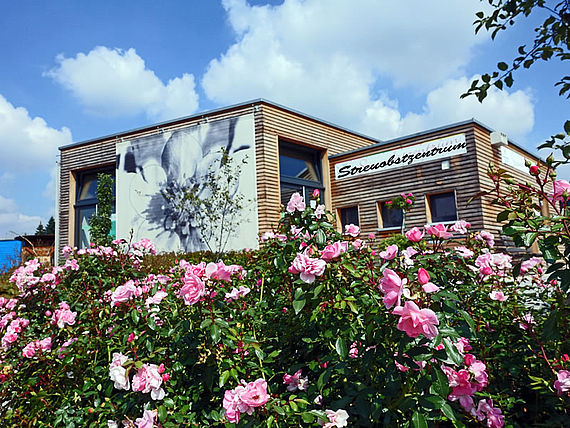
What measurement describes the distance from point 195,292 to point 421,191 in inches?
478

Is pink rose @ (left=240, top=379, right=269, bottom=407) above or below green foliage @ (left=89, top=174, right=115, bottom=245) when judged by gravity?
below

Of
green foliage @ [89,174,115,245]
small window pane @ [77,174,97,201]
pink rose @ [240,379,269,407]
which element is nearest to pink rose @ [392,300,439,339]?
pink rose @ [240,379,269,407]

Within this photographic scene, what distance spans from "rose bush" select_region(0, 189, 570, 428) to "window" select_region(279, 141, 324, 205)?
11401 millimetres

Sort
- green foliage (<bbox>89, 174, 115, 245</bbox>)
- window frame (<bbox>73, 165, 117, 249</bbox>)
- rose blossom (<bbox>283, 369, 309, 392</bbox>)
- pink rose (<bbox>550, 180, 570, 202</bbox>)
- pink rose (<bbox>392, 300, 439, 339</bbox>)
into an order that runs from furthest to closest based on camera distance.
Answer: window frame (<bbox>73, 165, 117, 249</bbox>)
green foliage (<bbox>89, 174, 115, 245</bbox>)
rose blossom (<bbox>283, 369, 309, 392</bbox>)
pink rose (<bbox>550, 180, 570, 202</bbox>)
pink rose (<bbox>392, 300, 439, 339</bbox>)

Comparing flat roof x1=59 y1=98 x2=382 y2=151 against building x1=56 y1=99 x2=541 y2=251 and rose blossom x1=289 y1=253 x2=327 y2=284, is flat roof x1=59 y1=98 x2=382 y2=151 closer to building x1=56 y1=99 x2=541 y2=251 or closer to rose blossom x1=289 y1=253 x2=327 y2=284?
building x1=56 y1=99 x2=541 y2=251

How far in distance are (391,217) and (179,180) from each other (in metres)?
7.63

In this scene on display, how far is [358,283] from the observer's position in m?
1.73

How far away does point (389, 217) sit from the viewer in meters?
13.7

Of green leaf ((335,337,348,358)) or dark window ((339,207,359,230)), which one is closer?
green leaf ((335,337,348,358))

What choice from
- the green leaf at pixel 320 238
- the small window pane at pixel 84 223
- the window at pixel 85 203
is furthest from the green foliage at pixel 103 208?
the green leaf at pixel 320 238

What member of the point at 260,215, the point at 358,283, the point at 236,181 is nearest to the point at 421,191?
the point at 260,215

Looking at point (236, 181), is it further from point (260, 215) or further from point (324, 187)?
point (324, 187)

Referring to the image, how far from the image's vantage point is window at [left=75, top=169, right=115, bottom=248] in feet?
57.7

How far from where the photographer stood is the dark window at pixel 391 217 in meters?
13.4
